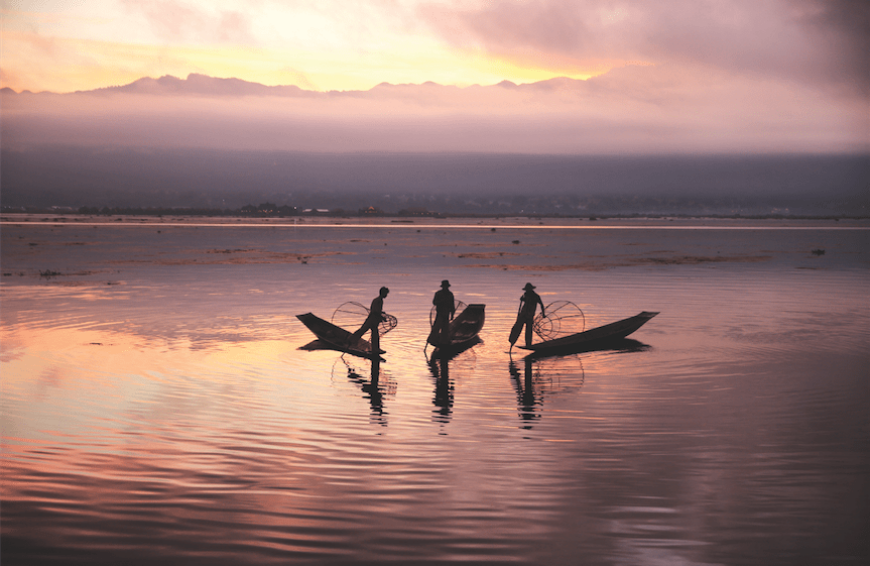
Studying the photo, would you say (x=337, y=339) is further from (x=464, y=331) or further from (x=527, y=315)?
(x=527, y=315)

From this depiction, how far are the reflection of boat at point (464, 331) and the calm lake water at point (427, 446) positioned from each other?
835 millimetres

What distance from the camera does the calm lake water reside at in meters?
9.26

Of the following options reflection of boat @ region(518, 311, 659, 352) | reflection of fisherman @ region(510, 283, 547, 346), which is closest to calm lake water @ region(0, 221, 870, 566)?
reflection of boat @ region(518, 311, 659, 352)

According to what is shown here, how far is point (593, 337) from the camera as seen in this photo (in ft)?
79.9

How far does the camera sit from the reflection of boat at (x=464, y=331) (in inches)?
930

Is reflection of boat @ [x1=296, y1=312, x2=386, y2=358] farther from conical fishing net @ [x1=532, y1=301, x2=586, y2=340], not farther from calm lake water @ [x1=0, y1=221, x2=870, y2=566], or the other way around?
conical fishing net @ [x1=532, y1=301, x2=586, y2=340]

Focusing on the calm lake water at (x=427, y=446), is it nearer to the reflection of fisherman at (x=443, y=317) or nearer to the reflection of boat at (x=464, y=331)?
the reflection of boat at (x=464, y=331)

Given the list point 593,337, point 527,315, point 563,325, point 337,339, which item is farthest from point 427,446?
point 563,325

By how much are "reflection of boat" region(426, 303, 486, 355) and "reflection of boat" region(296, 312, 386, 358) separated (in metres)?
1.90

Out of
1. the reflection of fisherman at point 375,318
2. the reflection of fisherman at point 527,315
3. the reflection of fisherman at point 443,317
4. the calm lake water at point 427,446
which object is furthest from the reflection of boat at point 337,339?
the reflection of fisherman at point 527,315

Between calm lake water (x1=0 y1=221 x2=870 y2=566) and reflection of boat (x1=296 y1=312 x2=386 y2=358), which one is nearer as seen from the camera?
calm lake water (x1=0 y1=221 x2=870 y2=566)

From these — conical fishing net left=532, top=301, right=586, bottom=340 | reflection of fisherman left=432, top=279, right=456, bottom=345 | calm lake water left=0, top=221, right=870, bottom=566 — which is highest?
reflection of fisherman left=432, top=279, right=456, bottom=345

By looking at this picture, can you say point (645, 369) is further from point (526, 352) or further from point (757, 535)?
point (757, 535)

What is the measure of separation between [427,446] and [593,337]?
485 inches
